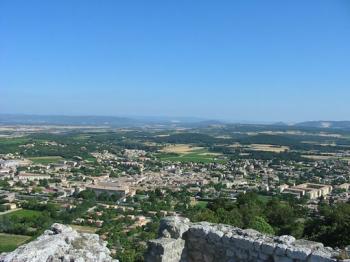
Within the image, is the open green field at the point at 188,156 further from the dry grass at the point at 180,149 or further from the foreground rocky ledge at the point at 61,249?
the foreground rocky ledge at the point at 61,249

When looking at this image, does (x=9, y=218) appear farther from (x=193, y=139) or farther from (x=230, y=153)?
(x=193, y=139)

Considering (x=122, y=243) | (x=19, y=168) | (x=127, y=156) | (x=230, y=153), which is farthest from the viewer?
(x=230, y=153)

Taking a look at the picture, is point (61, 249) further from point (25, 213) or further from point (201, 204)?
point (201, 204)

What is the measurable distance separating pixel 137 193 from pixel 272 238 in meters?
60.0

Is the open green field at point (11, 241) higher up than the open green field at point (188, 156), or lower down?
higher up

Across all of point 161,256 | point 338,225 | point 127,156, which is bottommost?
point 127,156

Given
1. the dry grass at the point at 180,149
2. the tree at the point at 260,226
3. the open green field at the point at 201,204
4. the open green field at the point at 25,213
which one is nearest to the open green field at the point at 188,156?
the dry grass at the point at 180,149

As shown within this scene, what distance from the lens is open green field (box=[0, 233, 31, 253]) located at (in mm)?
33431

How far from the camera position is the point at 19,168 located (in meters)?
90.1

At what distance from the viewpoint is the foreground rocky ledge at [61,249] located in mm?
6500

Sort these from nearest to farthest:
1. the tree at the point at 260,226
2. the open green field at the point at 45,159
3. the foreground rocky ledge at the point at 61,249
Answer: the foreground rocky ledge at the point at 61,249 < the tree at the point at 260,226 < the open green field at the point at 45,159

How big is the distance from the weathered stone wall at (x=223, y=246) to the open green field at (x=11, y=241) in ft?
88.4

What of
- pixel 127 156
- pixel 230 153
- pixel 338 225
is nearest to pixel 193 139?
pixel 230 153

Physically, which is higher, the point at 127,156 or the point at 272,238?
the point at 272,238
